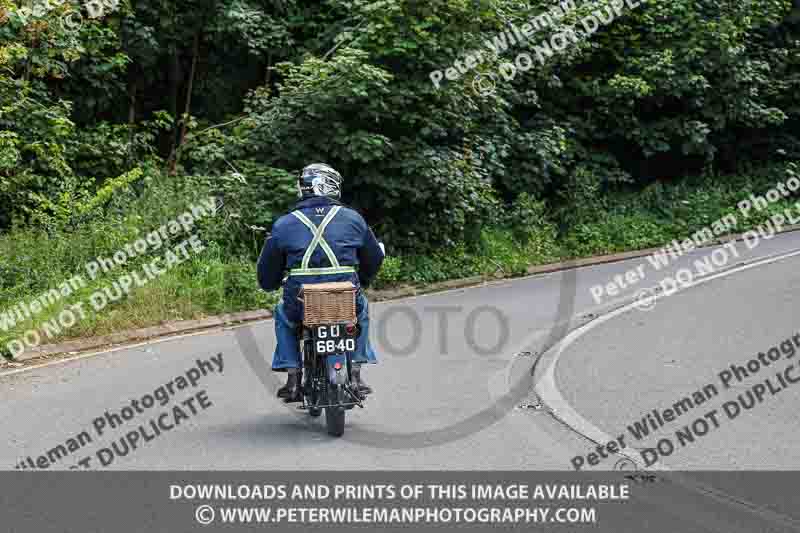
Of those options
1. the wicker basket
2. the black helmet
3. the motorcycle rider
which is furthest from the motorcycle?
the black helmet

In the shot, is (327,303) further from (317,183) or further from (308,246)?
(317,183)

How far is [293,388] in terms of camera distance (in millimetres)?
8258

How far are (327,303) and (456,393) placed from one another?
92.9 inches

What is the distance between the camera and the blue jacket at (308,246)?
8.02 metres

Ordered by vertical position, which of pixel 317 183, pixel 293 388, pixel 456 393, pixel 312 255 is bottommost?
pixel 456 393

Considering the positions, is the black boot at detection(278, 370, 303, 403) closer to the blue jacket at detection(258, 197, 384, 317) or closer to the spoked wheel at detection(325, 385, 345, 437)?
the spoked wheel at detection(325, 385, 345, 437)

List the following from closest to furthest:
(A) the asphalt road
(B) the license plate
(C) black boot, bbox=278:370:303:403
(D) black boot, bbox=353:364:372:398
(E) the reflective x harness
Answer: (A) the asphalt road, (B) the license plate, (E) the reflective x harness, (D) black boot, bbox=353:364:372:398, (C) black boot, bbox=278:370:303:403

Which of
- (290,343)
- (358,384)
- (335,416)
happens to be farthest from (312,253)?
(335,416)

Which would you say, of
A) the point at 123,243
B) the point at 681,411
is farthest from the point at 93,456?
the point at 123,243

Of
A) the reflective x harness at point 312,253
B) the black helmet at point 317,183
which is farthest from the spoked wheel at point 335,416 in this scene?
the black helmet at point 317,183

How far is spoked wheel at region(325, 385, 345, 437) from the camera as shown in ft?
25.8

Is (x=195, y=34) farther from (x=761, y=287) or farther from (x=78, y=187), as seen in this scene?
(x=761, y=287)

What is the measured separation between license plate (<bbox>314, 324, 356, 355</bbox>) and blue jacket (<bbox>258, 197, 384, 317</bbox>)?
0.99 feet

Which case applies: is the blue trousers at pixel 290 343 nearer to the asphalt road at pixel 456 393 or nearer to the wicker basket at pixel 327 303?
the wicker basket at pixel 327 303
